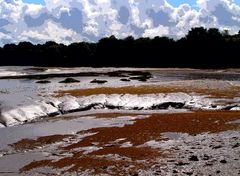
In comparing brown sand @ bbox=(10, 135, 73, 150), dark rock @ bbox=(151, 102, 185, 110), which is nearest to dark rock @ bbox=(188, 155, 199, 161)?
brown sand @ bbox=(10, 135, 73, 150)

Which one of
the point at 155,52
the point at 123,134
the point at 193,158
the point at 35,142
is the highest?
the point at 155,52

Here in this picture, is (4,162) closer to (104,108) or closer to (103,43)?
(104,108)

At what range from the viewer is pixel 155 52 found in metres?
138

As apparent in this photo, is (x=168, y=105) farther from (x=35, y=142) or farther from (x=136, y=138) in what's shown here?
(x=35, y=142)

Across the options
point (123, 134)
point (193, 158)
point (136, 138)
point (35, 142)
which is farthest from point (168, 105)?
point (193, 158)

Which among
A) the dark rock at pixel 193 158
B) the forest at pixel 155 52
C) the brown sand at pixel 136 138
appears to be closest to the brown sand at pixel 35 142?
the brown sand at pixel 136 138

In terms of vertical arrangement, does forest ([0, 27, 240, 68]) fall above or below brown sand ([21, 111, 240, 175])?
above

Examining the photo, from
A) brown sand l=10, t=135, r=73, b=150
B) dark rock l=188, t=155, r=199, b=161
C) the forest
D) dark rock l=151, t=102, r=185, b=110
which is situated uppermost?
the forest

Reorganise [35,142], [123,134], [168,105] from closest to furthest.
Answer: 1. [35,142]
2. [123,134]
3. [168,105]

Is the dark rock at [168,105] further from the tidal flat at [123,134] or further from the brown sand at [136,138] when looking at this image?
the brown sand at [136,138]

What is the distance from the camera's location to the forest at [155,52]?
123938 millimetres

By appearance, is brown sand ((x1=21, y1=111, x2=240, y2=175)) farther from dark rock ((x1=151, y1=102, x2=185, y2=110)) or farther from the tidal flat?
dark rock ((x1=151, y1=102, x2=185, y2=110))

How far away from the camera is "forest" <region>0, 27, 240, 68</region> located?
12394 cm

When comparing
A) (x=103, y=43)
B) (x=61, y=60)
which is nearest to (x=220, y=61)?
(x=103, y=43)
